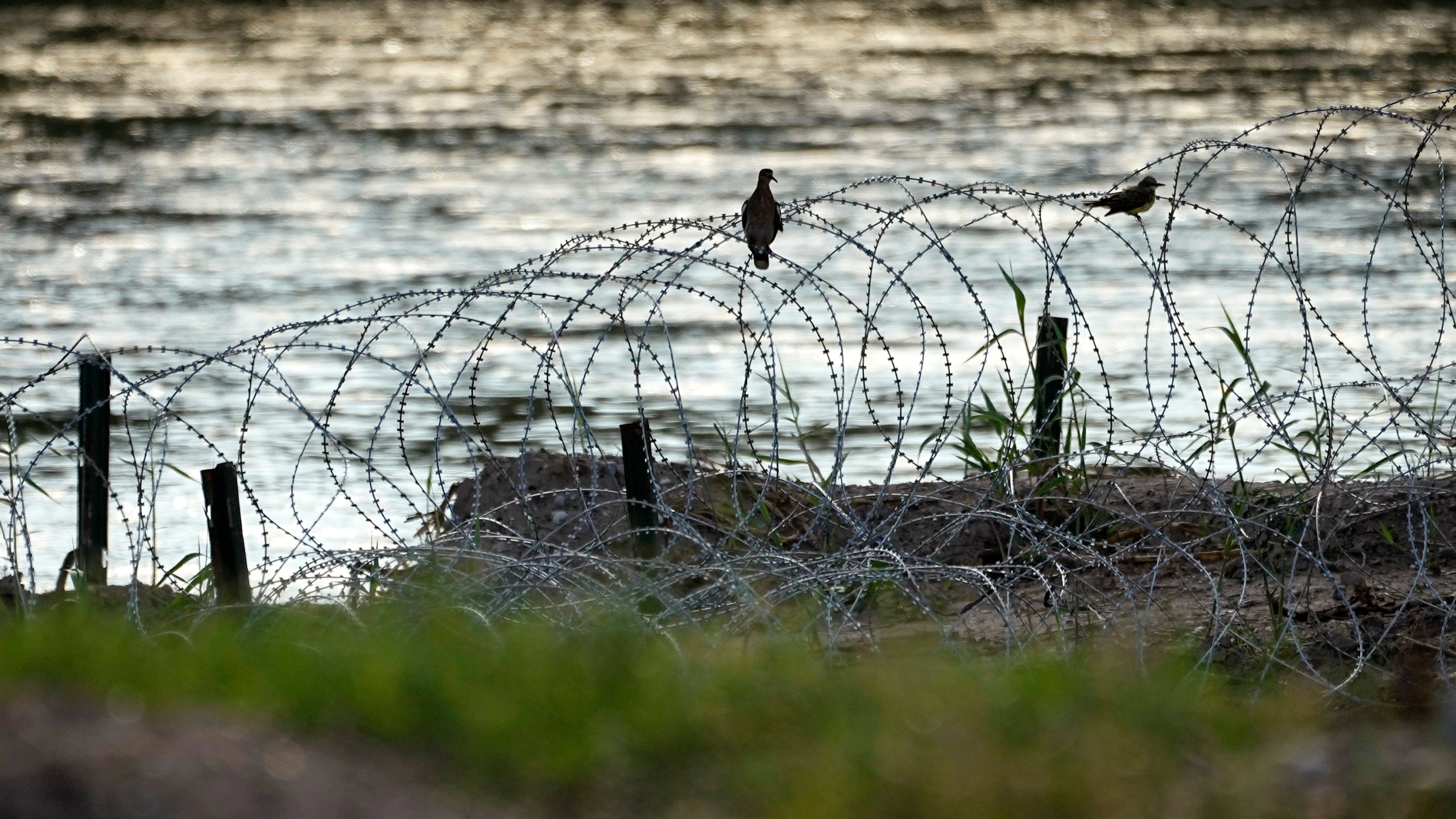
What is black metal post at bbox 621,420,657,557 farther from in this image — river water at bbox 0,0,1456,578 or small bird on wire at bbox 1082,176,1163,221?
small bird on wire at bbox 1082,176,1163,221

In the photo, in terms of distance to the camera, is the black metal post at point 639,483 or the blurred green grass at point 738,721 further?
the black metal post at point 639,483

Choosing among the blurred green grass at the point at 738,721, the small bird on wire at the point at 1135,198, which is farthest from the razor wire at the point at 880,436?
the blurred green grass at the point at 738,721

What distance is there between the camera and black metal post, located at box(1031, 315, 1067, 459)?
636cm

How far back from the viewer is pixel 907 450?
807cm

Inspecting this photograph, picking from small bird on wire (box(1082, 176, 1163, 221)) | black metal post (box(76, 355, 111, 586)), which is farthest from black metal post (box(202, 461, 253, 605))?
small bird on wire (box(1082, 176, 1163, 221))

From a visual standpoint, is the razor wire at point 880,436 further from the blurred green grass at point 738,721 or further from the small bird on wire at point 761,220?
the blurred green grass at point 738,721

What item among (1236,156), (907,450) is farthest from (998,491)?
(1236,156)

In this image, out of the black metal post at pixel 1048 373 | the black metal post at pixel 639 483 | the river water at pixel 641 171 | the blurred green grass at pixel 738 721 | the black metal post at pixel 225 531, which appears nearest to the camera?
the blurred green grass at pixel 738 721

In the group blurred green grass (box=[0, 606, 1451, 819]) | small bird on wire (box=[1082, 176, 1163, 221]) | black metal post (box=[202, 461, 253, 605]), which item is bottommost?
blurred green grass (box=[0, 606, 1451, 819])

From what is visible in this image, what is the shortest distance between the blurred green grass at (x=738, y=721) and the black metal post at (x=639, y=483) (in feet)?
7.08

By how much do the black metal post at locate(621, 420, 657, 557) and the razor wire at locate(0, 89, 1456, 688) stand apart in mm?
69

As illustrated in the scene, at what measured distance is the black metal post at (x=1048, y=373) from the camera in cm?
636

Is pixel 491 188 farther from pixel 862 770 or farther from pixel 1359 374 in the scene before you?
pixel 862 770

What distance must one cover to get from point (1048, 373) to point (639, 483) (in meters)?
1.65
